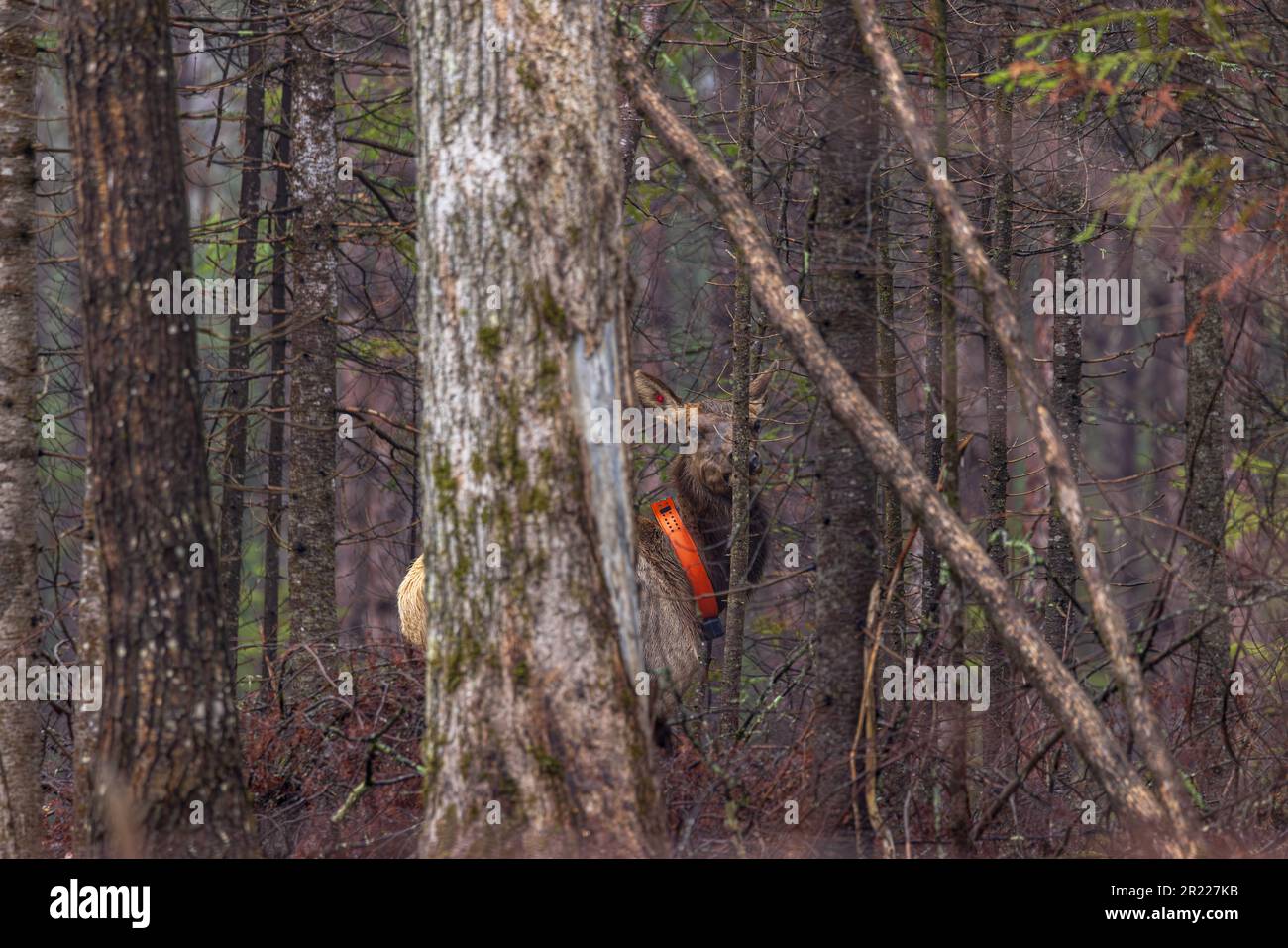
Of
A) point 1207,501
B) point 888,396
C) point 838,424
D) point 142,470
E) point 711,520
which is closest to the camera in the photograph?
point 142,470

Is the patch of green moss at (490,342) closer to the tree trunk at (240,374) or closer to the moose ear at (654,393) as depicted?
the moose ear at (654,393)

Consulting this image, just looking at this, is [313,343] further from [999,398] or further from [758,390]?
[999,398]

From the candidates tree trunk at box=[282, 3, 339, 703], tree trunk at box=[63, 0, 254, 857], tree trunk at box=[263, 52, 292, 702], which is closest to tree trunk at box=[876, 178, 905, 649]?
tree trunk at box=[63, 0, 254, 857]

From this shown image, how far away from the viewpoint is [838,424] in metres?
6.32

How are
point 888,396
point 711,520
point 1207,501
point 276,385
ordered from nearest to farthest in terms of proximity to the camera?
point 1207,501 < point 888,396 < point 711,520 < point 276,385

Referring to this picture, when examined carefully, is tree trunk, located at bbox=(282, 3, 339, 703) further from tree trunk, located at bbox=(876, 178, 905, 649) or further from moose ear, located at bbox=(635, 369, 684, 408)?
tree trunk, located at bbox=(876, 178, 905, 649)

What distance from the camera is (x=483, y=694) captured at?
466 centimetres

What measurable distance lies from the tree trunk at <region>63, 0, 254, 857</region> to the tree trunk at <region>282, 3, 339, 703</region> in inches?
175

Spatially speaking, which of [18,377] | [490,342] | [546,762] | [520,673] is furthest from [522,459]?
[18,377]

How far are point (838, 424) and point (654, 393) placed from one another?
10.3ft

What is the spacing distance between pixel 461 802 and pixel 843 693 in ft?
8.00

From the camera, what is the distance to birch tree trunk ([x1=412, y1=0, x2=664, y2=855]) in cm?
463
